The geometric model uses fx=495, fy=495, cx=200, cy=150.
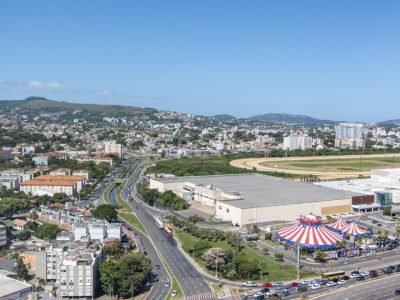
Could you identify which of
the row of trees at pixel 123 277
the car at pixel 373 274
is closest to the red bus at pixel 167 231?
the row of trees at pixel 123 277

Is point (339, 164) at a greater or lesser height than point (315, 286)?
greater

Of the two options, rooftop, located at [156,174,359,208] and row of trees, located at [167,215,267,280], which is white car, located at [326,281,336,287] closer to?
row of trees, located at [167,215,267,280]

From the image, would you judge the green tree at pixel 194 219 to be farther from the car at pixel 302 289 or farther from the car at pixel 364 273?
the car at pixel 302 289

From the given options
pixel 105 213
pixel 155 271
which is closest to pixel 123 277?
pixel 155 271

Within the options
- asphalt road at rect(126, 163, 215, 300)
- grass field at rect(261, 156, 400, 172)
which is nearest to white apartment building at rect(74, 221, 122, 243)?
asphalt road at rect(126, 163, 215, 300)

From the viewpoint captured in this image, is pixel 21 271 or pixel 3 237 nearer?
pixel 21 271

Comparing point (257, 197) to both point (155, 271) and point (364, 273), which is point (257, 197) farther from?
point (155, 271)
